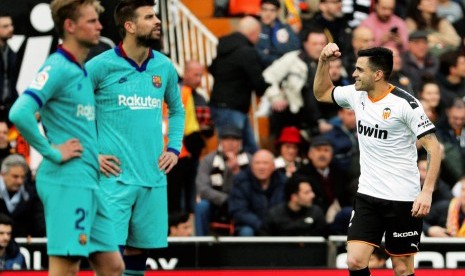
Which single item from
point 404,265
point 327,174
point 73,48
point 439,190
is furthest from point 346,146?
point 73,48

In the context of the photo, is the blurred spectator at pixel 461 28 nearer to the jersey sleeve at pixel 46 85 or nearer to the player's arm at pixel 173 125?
the player's arm at pixel 173 125

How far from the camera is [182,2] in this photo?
16.6 metres

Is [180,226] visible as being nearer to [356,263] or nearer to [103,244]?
[356,263]

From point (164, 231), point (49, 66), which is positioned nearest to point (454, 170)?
point (164, 231)

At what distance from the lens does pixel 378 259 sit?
530 inches

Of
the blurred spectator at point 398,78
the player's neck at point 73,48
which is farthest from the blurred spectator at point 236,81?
the player's neck at point 73,48

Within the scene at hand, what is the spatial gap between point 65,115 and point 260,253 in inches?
211

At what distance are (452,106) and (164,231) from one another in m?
6.50

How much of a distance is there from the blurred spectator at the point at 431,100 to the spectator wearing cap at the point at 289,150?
5.09 ft

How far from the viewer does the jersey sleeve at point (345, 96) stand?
10.7 m

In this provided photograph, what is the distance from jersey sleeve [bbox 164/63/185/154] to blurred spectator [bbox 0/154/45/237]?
4.19 metres

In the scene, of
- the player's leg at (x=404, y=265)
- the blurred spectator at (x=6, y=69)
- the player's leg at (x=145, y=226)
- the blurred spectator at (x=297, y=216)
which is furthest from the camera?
the blurred spectator at (x=6, y=69)

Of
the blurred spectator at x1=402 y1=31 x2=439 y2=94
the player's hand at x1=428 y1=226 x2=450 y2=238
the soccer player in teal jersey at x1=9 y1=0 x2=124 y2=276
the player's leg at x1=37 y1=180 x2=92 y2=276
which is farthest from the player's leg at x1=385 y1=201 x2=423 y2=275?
the blurred spectator at x1=402 y1=31 x2=439 y2=94

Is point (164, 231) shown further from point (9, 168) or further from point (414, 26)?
point (414, 26)
